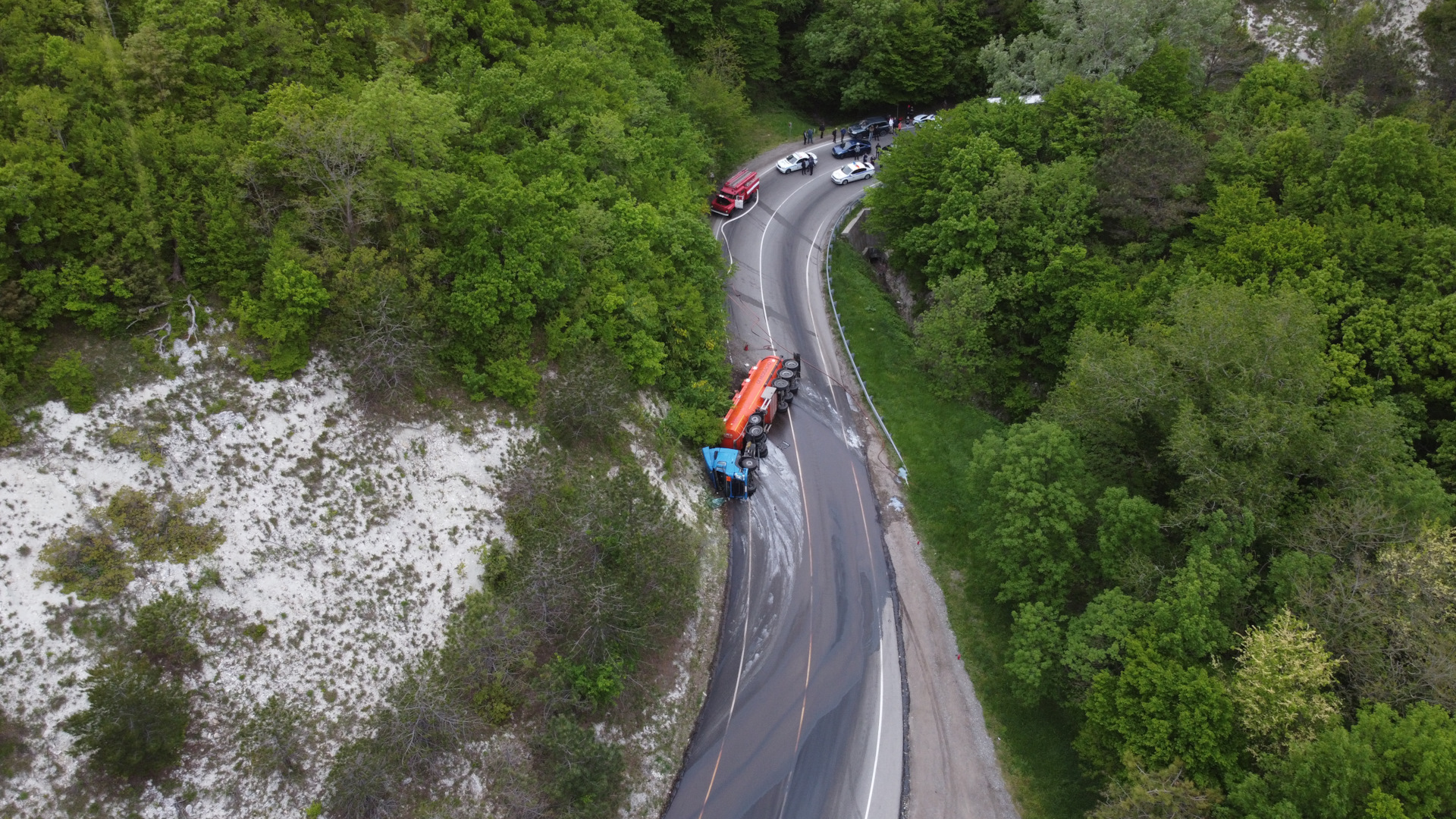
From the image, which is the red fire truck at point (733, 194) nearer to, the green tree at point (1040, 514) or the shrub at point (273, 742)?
the green tree at point (1040, 514)

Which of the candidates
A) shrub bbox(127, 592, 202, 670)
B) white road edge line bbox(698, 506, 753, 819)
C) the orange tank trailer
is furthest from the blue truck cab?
shrub bbox(127, 592, 202, 670)

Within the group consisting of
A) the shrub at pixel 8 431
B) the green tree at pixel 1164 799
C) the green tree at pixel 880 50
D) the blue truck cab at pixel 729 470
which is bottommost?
the blue truck cab at pixel 729 470

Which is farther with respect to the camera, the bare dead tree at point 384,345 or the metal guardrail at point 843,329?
the metal guardrail at point 843,329

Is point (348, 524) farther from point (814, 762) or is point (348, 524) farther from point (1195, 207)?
point (1195, 207)

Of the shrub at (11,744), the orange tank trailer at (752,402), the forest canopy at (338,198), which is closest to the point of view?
the shrub at (11,744)

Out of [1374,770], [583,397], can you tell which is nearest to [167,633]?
[583,397]

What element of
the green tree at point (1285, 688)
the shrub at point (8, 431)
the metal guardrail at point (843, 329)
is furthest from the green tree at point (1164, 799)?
the shrub at point (8, 431)
